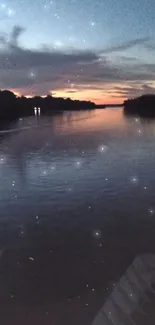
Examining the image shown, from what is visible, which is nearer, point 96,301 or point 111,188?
point 96,301

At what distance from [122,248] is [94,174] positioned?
794cm

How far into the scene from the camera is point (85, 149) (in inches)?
1022

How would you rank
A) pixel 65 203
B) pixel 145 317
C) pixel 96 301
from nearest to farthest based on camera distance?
pixel 145 317 < pixel 96 301 < pixel 65 203

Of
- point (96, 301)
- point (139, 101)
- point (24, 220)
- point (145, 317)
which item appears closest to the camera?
point (145, 317)

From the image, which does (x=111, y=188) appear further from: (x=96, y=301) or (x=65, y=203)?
(x=96, y=301)

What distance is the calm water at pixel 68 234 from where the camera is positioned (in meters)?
7.25

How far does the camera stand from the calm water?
7246mm

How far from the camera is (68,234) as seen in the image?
1027 cm

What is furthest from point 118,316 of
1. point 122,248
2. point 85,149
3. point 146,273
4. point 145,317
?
point 85,149

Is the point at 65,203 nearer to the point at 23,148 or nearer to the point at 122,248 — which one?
the point at 122,248

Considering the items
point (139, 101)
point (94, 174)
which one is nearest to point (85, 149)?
point (94, 174)

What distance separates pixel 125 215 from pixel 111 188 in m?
3.12

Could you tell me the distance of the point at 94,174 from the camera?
17.1 m

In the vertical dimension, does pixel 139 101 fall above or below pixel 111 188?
below
